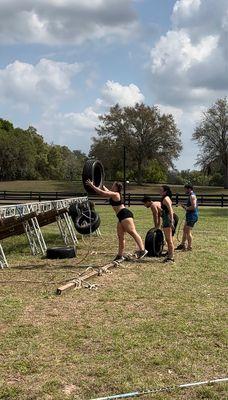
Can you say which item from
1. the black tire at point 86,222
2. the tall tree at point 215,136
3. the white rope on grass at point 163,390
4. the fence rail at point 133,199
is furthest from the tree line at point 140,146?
the white rope on grass at point 163,390

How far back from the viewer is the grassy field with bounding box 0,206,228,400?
431cm

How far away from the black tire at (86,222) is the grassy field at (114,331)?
379cm

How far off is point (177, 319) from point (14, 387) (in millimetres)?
2546

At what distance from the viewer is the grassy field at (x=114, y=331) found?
4.31 meters

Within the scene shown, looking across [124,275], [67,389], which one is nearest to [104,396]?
[67,389]

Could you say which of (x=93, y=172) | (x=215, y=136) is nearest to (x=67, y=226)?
(x=93, y=172)

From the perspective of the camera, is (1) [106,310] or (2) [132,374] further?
(1) [106,310]

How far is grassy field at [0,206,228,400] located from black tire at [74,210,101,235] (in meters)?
3.79

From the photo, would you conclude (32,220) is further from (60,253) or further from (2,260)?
(2,260)

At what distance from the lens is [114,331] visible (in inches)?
226

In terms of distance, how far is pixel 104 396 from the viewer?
159 inches

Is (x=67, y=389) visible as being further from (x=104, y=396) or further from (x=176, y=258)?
(x=176, y=258)

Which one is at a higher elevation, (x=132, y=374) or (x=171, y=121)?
(x=171, y=121)

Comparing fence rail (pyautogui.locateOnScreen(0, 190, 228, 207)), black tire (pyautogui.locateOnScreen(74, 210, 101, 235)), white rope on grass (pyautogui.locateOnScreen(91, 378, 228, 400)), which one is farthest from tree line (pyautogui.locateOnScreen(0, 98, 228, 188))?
white rope on grass (pyautogui.locateOnScreen(91, 378, 228, 400))
